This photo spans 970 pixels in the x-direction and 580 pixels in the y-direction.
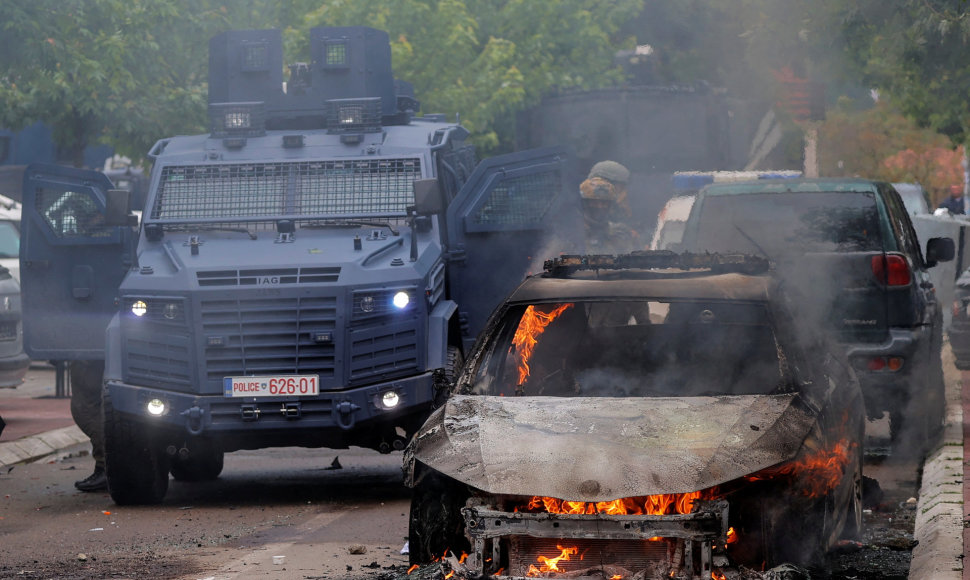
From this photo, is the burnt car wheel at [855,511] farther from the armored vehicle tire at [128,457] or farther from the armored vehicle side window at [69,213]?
the armored vehicle side window at [69,213]

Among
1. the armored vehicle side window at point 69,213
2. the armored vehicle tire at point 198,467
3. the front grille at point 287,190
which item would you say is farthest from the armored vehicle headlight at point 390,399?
the armored vehicle side window at point 69,213

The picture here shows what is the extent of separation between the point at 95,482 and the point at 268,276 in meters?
2.76

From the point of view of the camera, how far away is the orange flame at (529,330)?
299 inches

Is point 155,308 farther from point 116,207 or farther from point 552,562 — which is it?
point 552,562

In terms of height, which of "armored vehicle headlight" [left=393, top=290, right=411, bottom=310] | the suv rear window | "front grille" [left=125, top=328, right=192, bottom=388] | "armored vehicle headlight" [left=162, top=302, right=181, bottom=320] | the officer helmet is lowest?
"front grille" [left=125, top=328, right=192, bottom=388]

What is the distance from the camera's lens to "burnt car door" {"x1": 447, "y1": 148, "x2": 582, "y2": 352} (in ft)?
40.7

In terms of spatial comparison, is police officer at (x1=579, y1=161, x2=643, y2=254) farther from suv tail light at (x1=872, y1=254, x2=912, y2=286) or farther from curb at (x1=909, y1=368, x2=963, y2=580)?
curb at (x1=909, y1=368, x2=963, y2=580)

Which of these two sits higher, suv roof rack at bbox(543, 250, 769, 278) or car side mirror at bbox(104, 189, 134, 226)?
car side mirror at bbox(104, 189, 134, 226)

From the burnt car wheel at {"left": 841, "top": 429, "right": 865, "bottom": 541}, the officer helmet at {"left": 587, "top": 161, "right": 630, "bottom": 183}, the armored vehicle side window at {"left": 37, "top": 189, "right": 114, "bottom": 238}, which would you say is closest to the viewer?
the burnt car wheel at {"left": 841, "top": 429, "right": 865, "bottom": 541}

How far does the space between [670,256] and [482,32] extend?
2649 centimetres

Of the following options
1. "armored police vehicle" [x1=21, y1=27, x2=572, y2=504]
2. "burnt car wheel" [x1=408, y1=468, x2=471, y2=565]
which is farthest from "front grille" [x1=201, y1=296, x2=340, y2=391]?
"burnt car wheel" [x1=408, y1=468, x2=471, y2=565]

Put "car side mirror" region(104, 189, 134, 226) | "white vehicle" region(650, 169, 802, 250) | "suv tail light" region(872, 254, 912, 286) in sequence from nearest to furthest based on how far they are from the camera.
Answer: "suv tail light" region(872, 254, 912, 286) < "car side mirror" region(104, 189, 134, 226) < "white vehicle" region(650, 169, 802, 250)

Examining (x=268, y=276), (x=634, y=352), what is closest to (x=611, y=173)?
(x=268, y=276)

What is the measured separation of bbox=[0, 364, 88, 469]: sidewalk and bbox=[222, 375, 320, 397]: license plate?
13.4 feet
